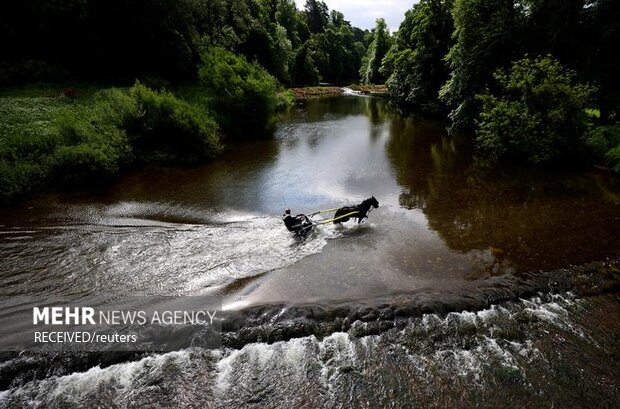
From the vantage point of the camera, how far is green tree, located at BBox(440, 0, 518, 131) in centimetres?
2048

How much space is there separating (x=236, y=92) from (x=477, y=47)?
51.3ft

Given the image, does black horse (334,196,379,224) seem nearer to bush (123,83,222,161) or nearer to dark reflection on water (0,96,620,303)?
dark reflection on water (0,96,620,303)

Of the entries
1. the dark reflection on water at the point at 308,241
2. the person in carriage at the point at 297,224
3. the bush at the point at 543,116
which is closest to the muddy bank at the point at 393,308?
the dark reflection on water at the point at 308,241

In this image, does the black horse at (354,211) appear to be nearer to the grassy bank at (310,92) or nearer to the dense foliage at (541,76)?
the dense foliage at (541,76)

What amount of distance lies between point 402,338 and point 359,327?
32.6 inches

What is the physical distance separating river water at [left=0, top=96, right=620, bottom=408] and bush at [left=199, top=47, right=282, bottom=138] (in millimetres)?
8650

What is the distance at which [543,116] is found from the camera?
15875mm

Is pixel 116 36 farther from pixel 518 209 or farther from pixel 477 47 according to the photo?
pixel 518 209

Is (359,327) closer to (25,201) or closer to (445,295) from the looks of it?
(445,295)

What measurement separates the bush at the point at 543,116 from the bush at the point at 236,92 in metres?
13.4

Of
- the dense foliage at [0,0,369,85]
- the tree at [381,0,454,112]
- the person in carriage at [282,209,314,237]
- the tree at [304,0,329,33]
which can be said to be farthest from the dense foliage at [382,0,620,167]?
the tree at [304,0,329,33]

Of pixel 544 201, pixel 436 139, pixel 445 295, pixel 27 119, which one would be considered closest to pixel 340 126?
pixel 436 139

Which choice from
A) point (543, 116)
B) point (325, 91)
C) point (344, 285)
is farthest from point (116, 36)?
point (325, 91)

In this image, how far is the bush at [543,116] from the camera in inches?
605
